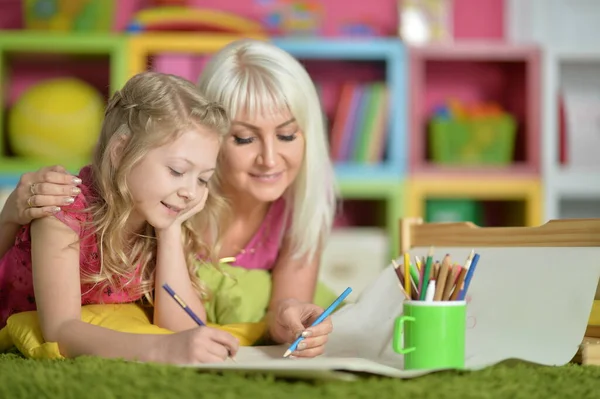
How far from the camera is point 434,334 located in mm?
927

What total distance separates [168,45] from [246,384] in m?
2.02

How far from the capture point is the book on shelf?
269cm

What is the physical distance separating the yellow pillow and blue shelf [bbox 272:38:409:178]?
1.46 meters

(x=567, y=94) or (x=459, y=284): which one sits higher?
(x=567, y=94)

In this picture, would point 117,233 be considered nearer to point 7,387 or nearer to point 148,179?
point 148,179

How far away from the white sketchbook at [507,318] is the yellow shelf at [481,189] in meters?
1.41

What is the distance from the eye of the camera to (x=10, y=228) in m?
1.35

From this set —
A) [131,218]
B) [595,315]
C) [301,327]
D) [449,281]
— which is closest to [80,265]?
[131,218]

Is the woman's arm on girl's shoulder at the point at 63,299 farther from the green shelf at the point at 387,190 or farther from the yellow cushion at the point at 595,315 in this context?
the green shelf at the point at 387,190

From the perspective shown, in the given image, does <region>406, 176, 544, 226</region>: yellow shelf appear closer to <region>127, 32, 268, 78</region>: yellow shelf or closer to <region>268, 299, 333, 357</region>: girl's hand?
<region>127, 32, 268, 78</region>: yellow shelf

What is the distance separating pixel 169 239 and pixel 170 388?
1.79 feet

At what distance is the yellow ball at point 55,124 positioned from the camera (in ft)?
8.54

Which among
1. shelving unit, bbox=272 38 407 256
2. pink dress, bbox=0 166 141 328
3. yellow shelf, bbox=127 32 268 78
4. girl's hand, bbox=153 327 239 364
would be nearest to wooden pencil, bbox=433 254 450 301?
girl's hand, bbox=153 327 239 364

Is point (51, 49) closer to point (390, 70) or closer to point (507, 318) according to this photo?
point (390, 70)
